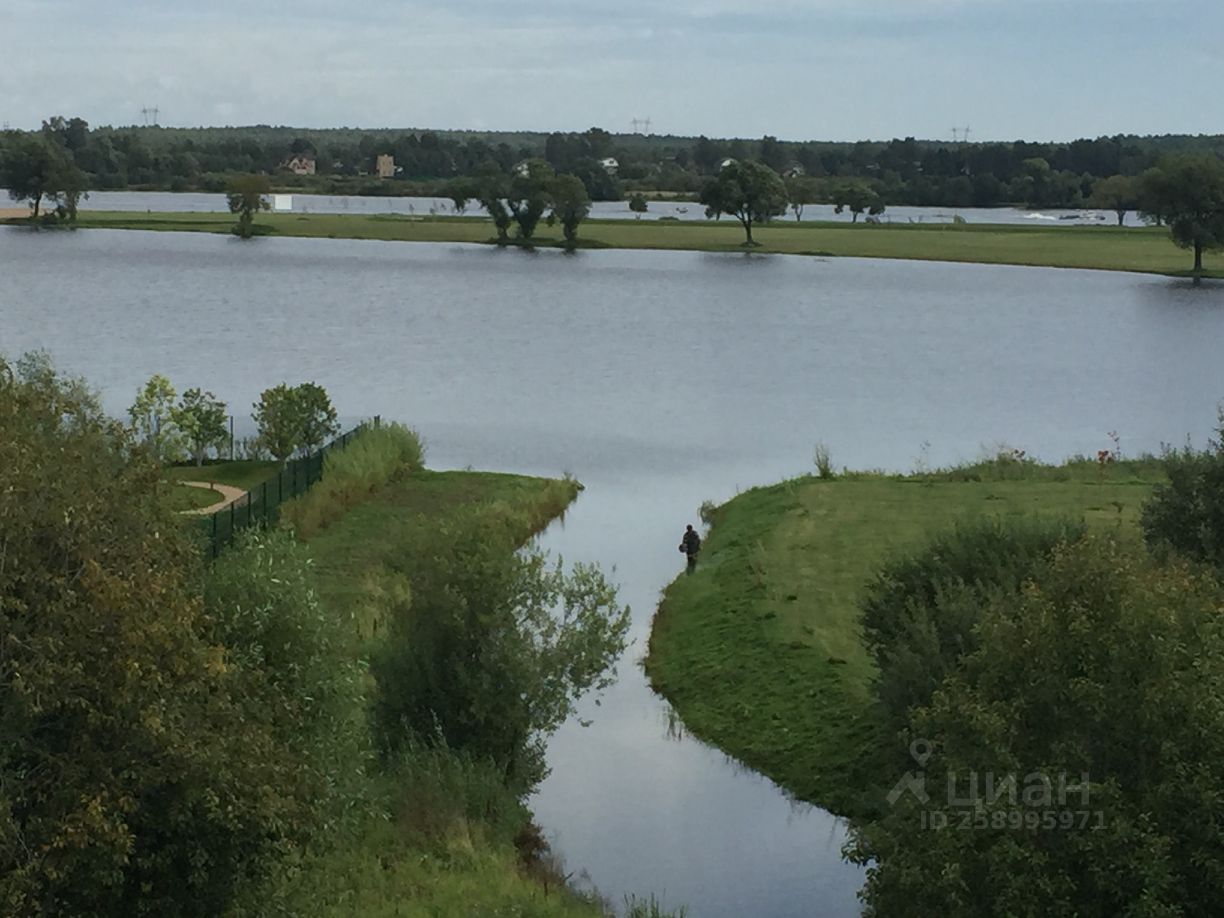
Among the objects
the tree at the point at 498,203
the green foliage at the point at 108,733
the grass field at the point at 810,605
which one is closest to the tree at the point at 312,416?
the grass field at the point at 810,605

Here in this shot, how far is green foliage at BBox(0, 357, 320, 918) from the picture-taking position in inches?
541

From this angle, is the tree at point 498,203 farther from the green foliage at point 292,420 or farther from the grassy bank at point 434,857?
the grassy bank at point 434,857

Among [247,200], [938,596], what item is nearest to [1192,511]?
[938,596]

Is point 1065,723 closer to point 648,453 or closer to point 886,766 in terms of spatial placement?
point 886,766

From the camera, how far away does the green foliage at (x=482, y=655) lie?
23.5m

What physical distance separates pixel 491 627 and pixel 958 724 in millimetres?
8860

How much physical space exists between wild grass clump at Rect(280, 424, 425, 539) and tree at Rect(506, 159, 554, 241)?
324ft

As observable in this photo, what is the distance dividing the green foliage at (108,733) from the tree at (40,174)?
157 meters

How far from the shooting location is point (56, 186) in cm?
16850

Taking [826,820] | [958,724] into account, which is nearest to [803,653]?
[826,820]

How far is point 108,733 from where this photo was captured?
14.3m

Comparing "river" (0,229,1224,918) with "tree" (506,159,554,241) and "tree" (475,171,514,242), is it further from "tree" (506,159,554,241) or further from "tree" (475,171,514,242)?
"tree" (475,171,514,242)

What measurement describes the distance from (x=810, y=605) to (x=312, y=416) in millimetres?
17753

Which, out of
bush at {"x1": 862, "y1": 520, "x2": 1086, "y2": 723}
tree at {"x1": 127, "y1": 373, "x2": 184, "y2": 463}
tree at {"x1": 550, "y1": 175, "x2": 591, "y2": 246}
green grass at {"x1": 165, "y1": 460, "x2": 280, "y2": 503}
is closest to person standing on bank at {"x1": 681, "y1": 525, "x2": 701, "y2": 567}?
bush at {"x1": 862, "y1": 520, "x2": 1086, "y2": 723}
